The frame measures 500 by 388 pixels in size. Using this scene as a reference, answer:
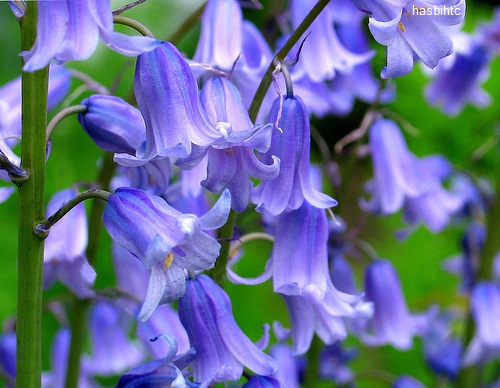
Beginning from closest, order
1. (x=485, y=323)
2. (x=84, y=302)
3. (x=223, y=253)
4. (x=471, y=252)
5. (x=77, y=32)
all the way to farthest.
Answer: (x=77, y=32) < (x=223, y=253) < (x=84, y=302) < (x=485, y=323) < (x=471, y=252)

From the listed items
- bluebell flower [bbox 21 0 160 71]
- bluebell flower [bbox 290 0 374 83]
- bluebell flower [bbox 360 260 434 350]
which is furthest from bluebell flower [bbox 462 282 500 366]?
bluebell flower [bbox 21 0 160 71]

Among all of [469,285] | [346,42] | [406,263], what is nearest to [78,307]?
[346,42]

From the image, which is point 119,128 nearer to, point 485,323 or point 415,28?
point 415,28

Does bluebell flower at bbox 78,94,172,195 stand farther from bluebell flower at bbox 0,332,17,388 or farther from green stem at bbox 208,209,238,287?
bluebell flower at bbox 0,332,17,388

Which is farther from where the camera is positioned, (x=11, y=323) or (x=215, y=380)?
(x=11, y=323)

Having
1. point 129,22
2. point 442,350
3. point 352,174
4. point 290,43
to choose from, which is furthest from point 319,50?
point 352,174

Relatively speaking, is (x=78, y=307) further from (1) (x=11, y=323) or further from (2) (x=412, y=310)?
(2) (x=412, y=310)

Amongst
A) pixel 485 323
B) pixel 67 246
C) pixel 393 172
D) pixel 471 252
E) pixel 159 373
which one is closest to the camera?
pixel 159 373
